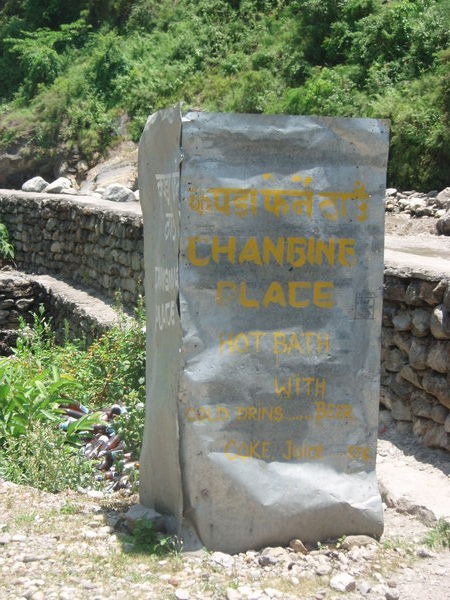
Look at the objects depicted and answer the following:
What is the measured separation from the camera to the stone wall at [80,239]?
10047mm

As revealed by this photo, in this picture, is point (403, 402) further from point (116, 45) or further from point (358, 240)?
point (116, 45)

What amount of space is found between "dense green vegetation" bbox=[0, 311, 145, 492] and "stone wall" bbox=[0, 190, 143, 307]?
1556 mm

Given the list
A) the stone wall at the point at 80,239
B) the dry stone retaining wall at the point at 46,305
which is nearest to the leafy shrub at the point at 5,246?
the stone wall at the point at 80,239

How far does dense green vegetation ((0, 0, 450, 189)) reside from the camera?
580 inches

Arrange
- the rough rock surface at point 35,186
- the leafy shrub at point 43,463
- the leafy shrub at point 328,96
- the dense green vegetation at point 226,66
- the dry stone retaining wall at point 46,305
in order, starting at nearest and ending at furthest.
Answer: the leafy shrub at point 43,463, the dry stone retaining wall at point 46,305, the dense green vegetation at point 226,66, the leafy shrub at point 328,96, the rough rock surface at point 35,186

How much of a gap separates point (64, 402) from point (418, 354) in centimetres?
276

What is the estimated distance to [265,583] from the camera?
3.78 m

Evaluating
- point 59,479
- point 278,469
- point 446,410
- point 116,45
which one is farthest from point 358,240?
point 116,45

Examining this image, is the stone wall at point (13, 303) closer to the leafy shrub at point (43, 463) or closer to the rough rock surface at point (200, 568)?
the leafy shrub at point (43, 463)

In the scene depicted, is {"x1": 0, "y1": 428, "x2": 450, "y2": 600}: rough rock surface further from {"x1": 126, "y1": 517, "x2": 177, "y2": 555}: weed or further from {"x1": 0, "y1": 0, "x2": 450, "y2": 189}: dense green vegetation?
{"x1": 0, "y1": 0, "x2": 450, "y2": 189}: dense green vegetation

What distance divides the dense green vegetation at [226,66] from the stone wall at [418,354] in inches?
322

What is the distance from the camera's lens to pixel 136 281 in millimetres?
9758

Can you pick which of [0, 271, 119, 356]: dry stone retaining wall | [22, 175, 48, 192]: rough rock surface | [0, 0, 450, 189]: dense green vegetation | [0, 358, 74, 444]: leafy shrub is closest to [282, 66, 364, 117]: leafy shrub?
[0, 0, 450, 189]: dense green vegetation

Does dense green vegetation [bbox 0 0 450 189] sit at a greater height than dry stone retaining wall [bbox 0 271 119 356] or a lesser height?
greater
